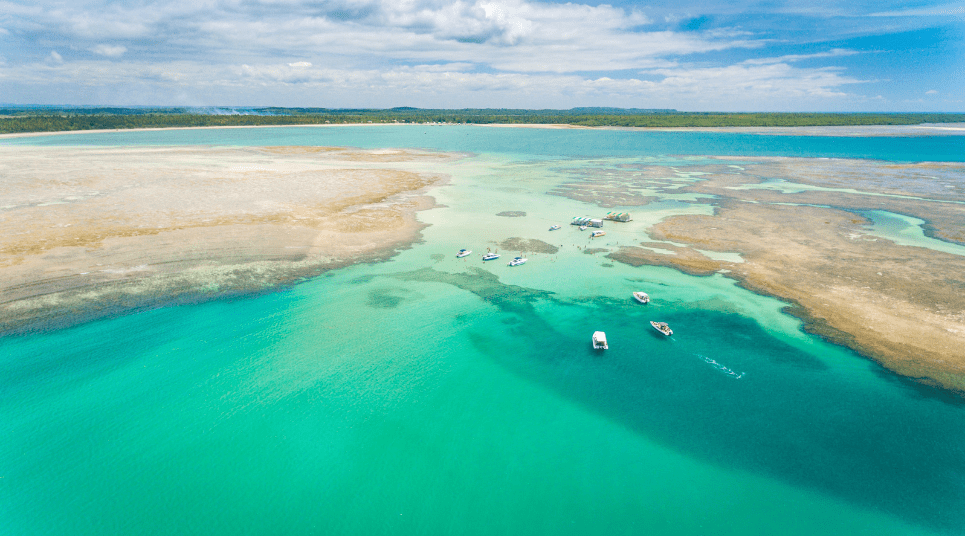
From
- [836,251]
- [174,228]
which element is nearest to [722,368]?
[836,251]

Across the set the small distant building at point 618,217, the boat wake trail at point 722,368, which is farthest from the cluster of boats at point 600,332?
the small distant building at point 618,217

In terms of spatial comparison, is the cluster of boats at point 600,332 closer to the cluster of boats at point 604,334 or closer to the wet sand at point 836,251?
the cluster of boats at point 604,334

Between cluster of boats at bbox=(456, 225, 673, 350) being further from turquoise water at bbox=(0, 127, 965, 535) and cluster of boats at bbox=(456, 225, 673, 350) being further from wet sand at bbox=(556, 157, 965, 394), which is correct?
wet sand at bbox=(556, 157, 965, 394)

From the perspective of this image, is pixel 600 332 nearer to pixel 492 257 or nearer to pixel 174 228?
pixel 492 257

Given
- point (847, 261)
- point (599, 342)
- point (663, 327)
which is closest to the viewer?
point (599, 342)

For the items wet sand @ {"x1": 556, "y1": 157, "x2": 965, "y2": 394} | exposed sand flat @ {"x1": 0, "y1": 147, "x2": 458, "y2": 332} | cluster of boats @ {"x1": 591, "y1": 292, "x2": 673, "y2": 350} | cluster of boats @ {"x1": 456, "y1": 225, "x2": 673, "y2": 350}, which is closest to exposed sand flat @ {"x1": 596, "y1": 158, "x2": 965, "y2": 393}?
wet sand @ {"x1": 556, "y1": 157, "x2": 965, "y2": 394}

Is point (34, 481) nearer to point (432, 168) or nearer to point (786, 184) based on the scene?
point (432, 168)
